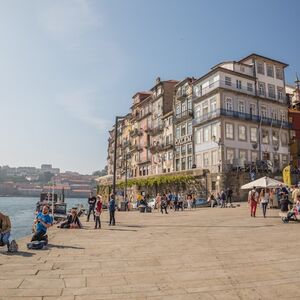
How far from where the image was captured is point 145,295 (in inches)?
229

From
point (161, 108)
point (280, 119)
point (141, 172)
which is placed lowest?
point (141, 172)

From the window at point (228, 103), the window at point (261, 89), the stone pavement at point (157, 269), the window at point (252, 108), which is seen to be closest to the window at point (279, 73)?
the window at point (261, 89)

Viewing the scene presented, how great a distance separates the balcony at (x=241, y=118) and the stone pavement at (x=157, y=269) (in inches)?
1294

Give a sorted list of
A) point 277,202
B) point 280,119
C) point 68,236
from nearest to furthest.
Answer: point 68,236, point 277,202, point 280,119

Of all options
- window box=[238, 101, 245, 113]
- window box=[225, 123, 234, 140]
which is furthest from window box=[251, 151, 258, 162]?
window box=[238, 101, 245, 113]

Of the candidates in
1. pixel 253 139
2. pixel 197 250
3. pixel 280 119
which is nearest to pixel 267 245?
pixel 197 250

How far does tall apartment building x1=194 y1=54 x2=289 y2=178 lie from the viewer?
43969 mm

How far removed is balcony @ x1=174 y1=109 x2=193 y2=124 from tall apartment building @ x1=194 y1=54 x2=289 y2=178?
131 centimetres

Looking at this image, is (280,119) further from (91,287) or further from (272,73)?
(91,287)

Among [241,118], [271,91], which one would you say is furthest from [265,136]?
[271,91]

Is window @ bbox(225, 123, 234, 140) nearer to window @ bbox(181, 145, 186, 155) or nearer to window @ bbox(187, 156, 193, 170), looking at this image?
window @ bbox(187, 156, 193, 170)

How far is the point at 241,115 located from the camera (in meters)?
45.3

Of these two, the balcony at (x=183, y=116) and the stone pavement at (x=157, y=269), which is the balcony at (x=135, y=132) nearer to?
the balcony at (x=183, y=116)

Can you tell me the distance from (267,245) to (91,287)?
21.6 ft
